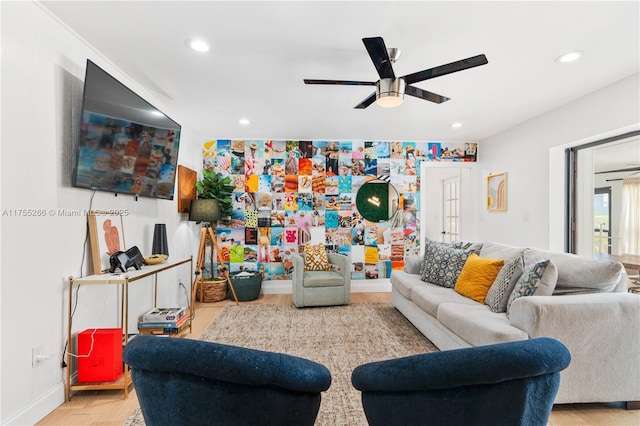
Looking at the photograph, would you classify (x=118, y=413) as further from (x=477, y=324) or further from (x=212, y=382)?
(x=477, y=324)

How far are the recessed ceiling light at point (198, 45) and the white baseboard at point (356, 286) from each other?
350 cm

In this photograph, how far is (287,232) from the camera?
4.97 m

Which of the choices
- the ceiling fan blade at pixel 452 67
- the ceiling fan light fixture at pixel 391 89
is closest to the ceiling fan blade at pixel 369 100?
the ceiling fan light fixture at pixel 391 89

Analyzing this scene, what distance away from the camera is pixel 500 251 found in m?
3.10

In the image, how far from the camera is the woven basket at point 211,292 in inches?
173

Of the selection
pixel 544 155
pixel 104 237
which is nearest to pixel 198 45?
pixel 104 237

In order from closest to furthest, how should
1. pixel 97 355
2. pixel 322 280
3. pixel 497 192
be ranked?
pixel 97 355, pixel 322 280, pixel 497 192

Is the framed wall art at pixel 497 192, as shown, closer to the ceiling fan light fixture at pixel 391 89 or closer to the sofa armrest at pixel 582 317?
the sofa armrest at pixel 582 317

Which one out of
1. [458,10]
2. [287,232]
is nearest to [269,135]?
[287,232]

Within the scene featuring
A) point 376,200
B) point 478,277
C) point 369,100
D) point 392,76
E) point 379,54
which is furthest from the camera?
point 376,200

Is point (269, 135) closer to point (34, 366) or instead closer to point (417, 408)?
point (34, 366)

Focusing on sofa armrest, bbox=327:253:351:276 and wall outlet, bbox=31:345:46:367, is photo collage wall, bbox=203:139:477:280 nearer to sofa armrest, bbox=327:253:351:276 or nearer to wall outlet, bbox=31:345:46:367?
sofa armrest, bbox=327:253:351:276

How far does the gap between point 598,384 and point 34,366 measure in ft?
11.3

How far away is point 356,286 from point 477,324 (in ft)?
9.72
